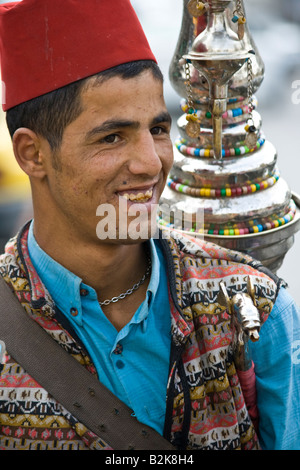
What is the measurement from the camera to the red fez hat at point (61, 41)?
1955mm

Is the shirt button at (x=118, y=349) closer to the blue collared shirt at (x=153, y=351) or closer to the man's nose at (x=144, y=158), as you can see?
the blue collared shirt at (x=153, y=351)

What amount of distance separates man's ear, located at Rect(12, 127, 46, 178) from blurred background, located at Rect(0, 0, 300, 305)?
3.24 meters

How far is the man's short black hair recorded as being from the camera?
77.2 inches

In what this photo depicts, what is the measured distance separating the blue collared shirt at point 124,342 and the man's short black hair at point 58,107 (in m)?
0.41

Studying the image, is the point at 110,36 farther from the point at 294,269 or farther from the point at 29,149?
the point at 294,269

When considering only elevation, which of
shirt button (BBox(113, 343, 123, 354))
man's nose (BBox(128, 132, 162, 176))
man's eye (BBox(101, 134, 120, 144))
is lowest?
shirt button (BBox(113, 343, 123, 354))

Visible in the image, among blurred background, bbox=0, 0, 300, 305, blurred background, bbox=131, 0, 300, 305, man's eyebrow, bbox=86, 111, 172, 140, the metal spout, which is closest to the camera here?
man's eyebrow, bbox=86, 111, 172, 140

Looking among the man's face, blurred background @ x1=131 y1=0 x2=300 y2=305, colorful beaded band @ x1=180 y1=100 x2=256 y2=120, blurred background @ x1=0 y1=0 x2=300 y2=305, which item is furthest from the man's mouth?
blurred background @ x1=131 y1=0 x2=300 y2=305

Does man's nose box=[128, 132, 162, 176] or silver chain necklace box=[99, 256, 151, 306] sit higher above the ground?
man's nose box=[128, 132, 162, 176]

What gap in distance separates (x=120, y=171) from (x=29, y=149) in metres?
0.32

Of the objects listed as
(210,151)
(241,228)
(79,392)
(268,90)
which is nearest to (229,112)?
(210,151)

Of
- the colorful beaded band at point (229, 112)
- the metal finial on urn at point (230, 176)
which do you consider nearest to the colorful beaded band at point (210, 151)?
the metal finial on urn at point (230, 176)

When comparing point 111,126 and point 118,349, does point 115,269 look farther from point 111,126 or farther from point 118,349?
point 111,126

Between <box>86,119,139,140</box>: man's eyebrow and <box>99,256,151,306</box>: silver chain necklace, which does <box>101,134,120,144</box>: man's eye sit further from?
<box>99,256,151,306</box>: silver chain necklace
